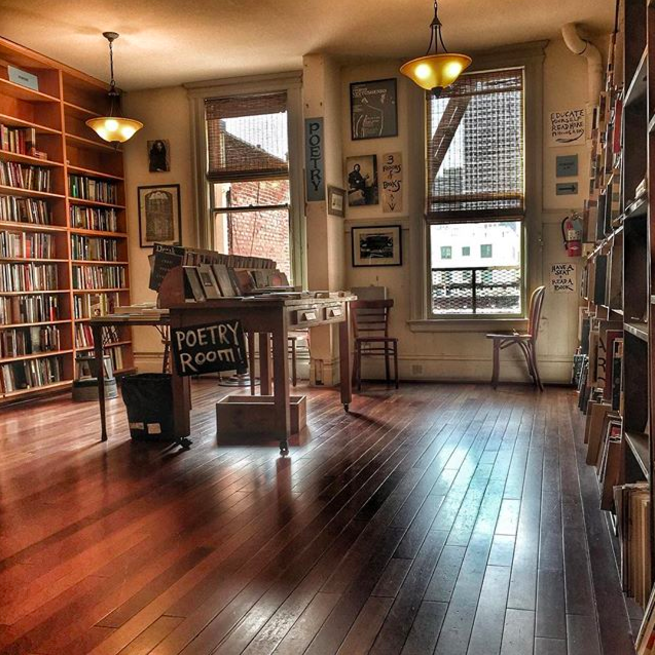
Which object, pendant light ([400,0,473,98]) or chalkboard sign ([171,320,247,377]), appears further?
pendant light ([400,0,473,98])

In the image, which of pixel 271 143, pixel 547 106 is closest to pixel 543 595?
pixel 547 106

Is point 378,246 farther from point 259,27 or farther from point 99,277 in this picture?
point 99,277

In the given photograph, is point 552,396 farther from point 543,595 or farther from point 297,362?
point 543,595

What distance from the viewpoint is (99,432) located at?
15.5 feet

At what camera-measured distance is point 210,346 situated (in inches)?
150

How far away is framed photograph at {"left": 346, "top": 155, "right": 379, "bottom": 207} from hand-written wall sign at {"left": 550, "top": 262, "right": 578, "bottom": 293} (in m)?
1.93

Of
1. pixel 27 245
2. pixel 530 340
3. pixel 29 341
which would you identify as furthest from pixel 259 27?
pixel 530 340

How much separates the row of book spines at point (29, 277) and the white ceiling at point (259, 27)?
2009mm

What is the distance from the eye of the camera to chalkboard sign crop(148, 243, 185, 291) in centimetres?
416

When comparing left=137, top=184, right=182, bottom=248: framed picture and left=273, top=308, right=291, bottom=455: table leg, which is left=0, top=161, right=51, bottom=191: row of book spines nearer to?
left=137, top=184, right=182, bottom=248: framed picture

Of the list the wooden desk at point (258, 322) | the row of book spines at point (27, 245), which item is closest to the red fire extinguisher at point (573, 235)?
the wooden desk at point (258, 322)

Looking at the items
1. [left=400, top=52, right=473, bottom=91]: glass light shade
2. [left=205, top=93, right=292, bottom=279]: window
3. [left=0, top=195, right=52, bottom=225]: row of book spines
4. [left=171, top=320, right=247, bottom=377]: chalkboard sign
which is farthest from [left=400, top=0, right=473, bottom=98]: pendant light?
[left=0, top=195, right=52, bottom=225]: row of book spines

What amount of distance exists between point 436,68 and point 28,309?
4260 mm

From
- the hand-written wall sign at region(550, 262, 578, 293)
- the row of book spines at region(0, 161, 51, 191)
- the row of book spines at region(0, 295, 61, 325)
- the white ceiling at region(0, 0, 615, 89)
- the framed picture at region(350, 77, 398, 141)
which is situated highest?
the white ceiling at region(0, 0, 615, 89)
